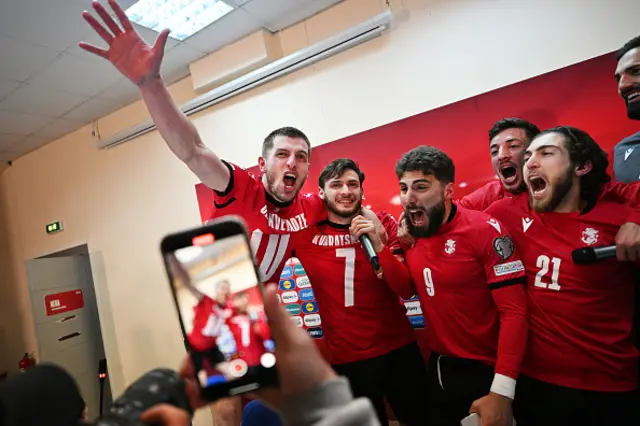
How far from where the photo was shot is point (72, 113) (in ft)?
13.4

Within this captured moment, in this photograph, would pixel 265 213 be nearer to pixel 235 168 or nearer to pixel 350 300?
pixel 235 168

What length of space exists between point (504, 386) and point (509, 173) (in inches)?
43.4

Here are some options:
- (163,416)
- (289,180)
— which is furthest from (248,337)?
(289,180)

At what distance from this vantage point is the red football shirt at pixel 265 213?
5.95 feet

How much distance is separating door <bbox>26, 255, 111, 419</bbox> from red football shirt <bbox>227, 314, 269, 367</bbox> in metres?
4.74

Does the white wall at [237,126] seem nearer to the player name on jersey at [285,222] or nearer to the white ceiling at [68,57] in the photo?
the white ceiling at [68,57]

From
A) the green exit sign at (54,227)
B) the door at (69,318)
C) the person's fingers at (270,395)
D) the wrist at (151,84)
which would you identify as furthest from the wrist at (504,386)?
the green exit sign at (54,227)

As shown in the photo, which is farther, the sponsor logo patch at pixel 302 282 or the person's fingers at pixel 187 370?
the sponsor logo patch at pixel 302 282

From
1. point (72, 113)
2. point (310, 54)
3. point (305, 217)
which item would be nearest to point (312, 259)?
point (305, 217)

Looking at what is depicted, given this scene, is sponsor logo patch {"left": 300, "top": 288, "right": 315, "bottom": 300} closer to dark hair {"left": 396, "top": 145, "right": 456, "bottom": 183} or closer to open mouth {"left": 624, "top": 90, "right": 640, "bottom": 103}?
dark hair {"left": 396, "top": 145, "right": 456, "bottom": 183}

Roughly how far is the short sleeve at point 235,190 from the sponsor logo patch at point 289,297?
3.47 ft

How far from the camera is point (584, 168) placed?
165 centimetres

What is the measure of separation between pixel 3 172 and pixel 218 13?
4708mm

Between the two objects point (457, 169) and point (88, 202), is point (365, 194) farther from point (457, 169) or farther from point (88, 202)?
point (88, 202)
